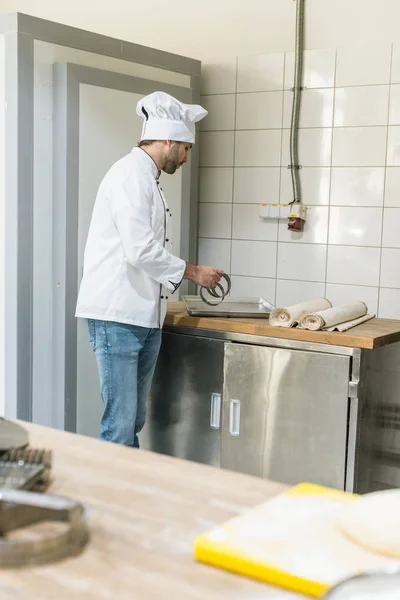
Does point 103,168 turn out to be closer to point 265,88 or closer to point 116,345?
point 116,345

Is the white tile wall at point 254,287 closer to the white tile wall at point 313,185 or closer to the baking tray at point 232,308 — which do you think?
the white tile wall at point 313,185

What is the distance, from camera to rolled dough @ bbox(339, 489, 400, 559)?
3.00 feet

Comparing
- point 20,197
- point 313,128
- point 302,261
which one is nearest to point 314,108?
point 313,128

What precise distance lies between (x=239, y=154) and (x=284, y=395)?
1372 millimetres

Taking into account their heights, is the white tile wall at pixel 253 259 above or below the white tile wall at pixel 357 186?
below

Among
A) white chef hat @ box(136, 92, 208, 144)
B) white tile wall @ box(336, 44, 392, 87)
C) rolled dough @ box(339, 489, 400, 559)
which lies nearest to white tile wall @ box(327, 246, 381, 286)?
white tile wall @ box(336, 44, 392, 87)

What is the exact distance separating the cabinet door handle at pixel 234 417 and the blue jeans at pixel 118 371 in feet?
1.12

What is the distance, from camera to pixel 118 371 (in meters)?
2.66

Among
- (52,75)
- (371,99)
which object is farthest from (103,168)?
(371,99)

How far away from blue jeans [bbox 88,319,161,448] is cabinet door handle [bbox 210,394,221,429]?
292 millimetres

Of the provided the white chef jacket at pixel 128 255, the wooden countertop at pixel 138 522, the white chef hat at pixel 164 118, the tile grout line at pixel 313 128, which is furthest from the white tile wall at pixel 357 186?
the wooden countertop at pixel 138 522

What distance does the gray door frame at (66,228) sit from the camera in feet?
9.20

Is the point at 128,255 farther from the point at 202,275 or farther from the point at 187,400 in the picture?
the point at 187,400

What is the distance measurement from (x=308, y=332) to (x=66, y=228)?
0.95m
